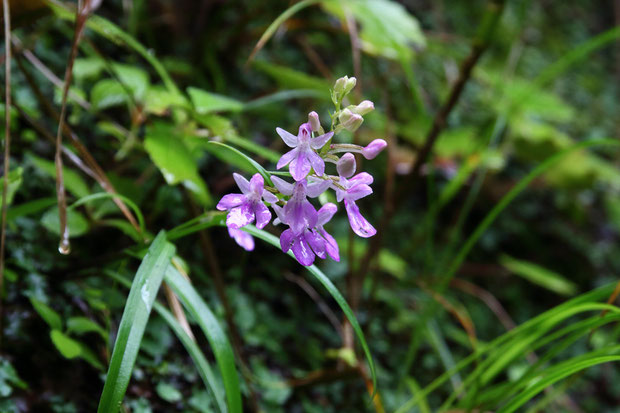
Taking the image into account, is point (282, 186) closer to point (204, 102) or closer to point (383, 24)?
point (204, 102)

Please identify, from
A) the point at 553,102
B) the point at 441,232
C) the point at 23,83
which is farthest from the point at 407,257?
the point at 23,83

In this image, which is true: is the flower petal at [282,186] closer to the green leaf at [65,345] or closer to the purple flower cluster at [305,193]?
the purple flower cluster at [305,193]

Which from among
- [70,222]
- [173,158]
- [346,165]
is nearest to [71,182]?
[70,222]

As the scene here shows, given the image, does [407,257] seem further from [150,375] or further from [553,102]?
[150,375]

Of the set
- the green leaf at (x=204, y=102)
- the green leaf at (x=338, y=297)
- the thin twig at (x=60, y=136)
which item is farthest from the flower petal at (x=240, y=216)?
the green leaf at (x=204, y=102)

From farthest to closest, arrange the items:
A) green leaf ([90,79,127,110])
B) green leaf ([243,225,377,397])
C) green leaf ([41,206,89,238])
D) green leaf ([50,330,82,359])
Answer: green leaf ([90,79,127,110]), green leaf ([41,206,89,238]), green leaf ([50,330,82,359]), green leaf ([243,225,377,397])

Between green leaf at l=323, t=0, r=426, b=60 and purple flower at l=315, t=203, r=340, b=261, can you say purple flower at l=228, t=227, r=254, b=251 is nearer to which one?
purple flower at l=315, t=203, r=340, b=261

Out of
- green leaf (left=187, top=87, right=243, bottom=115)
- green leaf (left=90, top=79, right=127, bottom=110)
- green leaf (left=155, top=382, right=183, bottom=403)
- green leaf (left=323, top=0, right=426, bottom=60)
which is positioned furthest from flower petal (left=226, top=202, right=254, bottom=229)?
green leaf (left=323, top=0, right=426, bottom=60)
